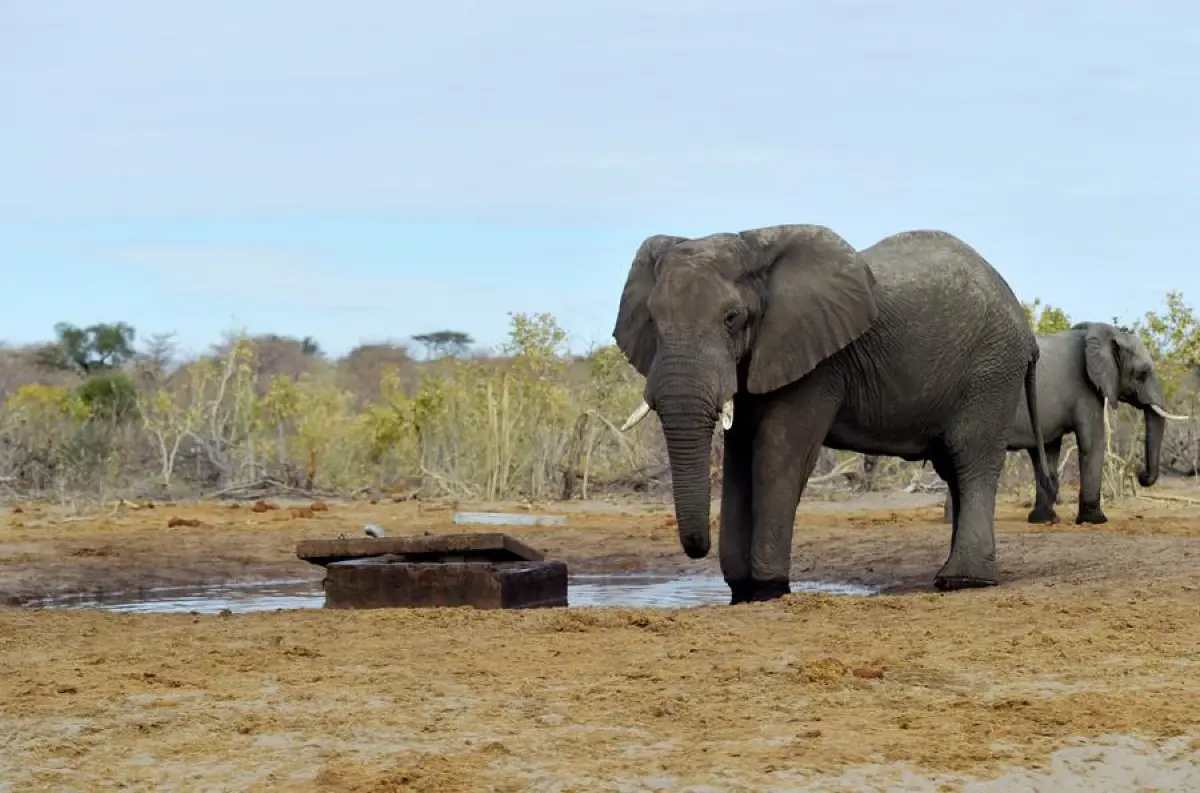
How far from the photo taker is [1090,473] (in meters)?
15.4

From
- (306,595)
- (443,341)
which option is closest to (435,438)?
(306,595)

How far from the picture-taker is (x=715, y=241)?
380 inches

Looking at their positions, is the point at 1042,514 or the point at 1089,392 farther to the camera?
the point at 1089,392

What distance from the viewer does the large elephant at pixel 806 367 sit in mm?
9234

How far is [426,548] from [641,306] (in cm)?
196

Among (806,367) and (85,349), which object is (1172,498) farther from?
(85,349)

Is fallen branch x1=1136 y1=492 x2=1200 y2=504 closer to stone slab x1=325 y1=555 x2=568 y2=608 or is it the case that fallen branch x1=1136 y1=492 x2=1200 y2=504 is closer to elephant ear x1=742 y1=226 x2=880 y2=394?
elephant ear x1=742 y1=226 x2=880 y2=394

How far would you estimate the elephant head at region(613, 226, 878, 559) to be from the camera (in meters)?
9.12

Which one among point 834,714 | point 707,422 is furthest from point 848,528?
point 834,714

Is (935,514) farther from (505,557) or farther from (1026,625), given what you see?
(1026,625)

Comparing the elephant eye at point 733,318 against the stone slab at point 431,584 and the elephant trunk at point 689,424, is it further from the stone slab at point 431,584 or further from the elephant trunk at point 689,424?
the stone slab at point 431,584

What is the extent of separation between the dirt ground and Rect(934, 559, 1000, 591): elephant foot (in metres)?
0.20

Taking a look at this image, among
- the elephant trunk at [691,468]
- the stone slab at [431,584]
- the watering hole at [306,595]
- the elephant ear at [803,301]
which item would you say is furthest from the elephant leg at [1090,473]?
the elephant trunk at [691,468]

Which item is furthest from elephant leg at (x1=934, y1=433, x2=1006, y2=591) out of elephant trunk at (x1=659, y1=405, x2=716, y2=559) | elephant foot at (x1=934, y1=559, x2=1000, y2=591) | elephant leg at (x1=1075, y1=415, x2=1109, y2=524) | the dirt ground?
elephant leg at (x1=1075, y1=415, x2=1109, y2=524)
